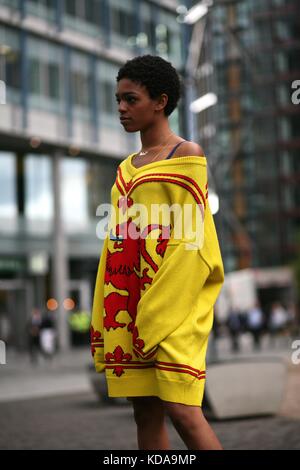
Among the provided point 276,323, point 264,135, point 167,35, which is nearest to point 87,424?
point 276,323

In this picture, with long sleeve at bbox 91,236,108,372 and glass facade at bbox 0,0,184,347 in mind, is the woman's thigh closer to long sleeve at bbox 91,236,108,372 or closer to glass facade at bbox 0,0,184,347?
long sleeve at bbox 91,236,108,372

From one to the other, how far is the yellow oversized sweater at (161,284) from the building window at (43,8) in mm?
34397

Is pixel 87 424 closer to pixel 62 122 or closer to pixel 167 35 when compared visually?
pixel 62 122

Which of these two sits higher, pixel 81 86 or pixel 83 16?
pixel 83 16

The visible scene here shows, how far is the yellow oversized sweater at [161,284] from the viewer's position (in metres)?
3.30


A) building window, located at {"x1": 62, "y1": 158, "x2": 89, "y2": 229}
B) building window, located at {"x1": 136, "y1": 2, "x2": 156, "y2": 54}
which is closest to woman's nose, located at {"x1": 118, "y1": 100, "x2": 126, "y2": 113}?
building window, located at {"x1": 62, "y1": 158, "x2": 89, "y2": 229}

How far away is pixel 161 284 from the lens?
10.9 ft

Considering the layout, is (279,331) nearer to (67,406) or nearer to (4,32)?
(4,32)

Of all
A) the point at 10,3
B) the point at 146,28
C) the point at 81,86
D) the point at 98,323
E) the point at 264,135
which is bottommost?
the point at 98,323

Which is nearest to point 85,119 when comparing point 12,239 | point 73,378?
point 12,239

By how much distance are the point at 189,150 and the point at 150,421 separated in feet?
3.18

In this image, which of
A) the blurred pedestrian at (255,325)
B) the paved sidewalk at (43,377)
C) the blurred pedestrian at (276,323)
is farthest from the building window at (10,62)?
the blurred pedestrian at (276,323)
